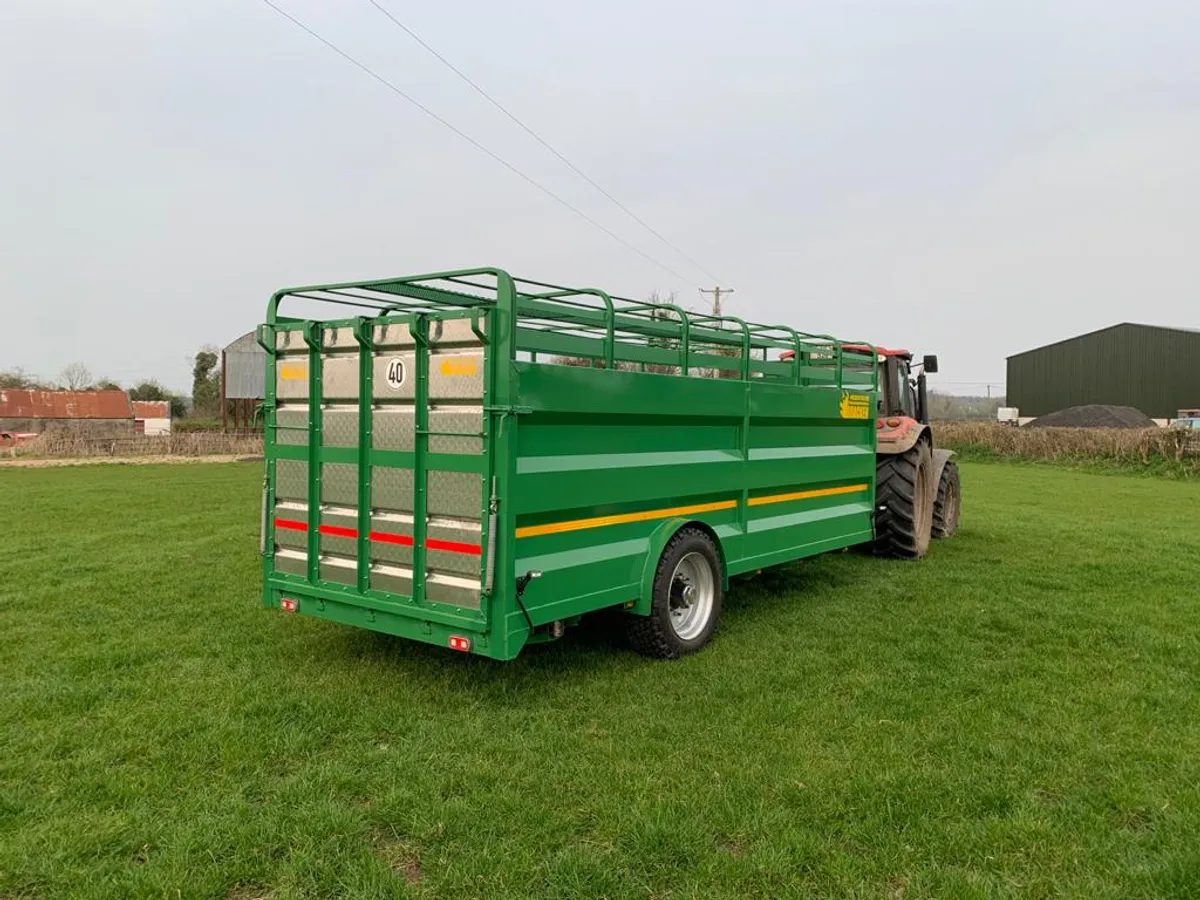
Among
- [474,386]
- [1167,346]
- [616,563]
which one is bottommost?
[616,563]

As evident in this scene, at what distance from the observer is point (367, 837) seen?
3129mm

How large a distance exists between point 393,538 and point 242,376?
42.1 metres

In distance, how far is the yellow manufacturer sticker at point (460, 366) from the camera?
4.22 meters

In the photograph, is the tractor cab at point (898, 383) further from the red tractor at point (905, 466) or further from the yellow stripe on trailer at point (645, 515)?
the yellow stripe on trailer at point (645, 515)

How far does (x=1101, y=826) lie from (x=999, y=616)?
3.42 m

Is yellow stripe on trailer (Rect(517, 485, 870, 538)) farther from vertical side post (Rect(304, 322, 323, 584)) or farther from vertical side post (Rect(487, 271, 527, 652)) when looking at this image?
vertical side post (Rect(304, 322, 323, 584))

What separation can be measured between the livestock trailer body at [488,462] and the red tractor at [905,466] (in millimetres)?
3030

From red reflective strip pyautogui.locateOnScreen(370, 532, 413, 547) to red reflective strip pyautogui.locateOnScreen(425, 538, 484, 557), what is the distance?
0.14 metres

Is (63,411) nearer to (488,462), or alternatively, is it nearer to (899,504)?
(899,504)

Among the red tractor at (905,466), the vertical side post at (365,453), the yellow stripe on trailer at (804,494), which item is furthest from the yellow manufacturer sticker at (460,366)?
the red tractor at (905,466)

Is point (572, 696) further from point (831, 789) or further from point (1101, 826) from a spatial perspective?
point (1101, 826)

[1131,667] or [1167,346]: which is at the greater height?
[1167,346]

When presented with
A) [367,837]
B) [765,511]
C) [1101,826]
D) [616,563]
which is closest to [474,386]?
[616,563]

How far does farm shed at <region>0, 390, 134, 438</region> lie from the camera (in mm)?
41125
